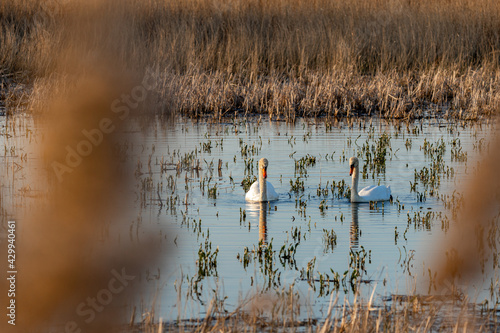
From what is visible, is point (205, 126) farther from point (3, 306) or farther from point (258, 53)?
point (3, 306)

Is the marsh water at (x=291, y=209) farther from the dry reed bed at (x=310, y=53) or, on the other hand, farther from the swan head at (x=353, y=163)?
the dry reed bed at (x=310, y=53)

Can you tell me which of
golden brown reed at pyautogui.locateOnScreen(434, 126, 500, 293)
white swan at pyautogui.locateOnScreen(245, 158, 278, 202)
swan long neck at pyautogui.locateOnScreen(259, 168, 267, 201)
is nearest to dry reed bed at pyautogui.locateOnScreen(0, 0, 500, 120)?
white swan at pyautogui.locateOnScreen(245, 158, 278, 202)

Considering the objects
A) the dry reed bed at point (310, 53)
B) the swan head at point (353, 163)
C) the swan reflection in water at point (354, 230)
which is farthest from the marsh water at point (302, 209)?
the dry reed bed at point (310, 53)

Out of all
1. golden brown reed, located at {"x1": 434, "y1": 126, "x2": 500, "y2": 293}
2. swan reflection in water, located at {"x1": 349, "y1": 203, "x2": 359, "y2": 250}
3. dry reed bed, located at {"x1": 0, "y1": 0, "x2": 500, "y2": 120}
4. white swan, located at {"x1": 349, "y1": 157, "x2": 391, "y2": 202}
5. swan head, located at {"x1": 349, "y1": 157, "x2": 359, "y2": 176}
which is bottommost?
swan reflection in water, located at {"x1": 349, "y1": 203, "x2": 359, "y2": 250}

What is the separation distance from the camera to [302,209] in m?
9.88

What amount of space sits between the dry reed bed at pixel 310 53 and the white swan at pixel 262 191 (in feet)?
21.5

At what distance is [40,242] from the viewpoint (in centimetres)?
246

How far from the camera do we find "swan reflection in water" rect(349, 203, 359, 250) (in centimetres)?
789

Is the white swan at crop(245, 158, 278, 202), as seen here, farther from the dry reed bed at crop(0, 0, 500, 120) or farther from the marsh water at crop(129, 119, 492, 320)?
the dry reed bed at crop(0, 0, 500, 120)

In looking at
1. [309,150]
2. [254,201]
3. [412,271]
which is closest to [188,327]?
[412,271]

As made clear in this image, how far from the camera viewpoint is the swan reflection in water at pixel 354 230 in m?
7.89

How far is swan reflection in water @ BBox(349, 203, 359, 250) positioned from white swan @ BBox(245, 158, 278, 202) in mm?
1058

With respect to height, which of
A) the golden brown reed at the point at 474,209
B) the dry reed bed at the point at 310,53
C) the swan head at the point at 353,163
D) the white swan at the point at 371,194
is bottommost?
the white swan at the point at 371,194

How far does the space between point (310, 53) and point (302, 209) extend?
1167 cm
